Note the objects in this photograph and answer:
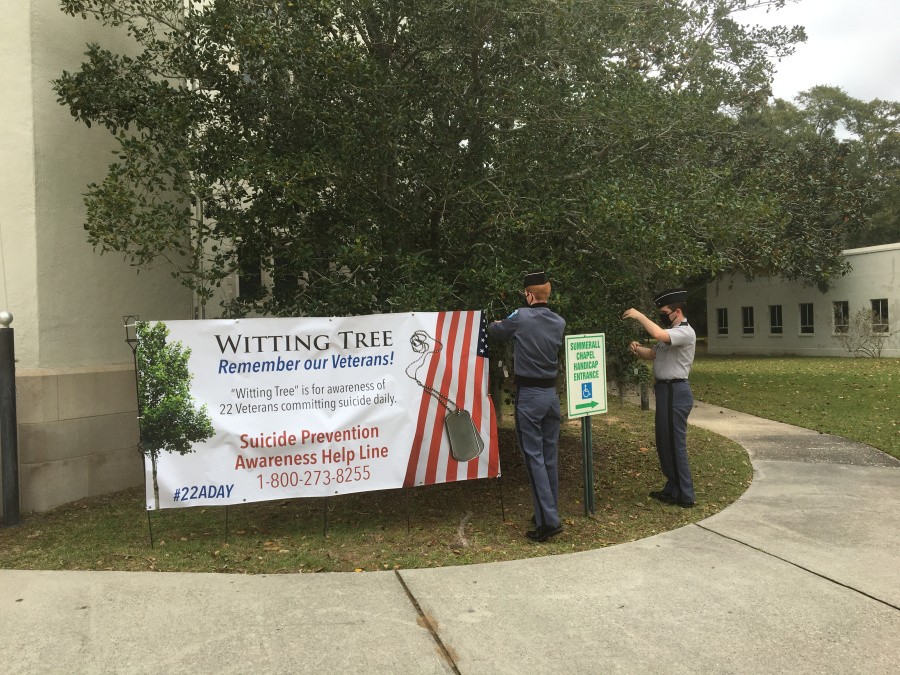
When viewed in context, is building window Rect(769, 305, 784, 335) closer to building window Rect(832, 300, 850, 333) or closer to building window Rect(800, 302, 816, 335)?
building window Rect(800, 302, 816, 335)

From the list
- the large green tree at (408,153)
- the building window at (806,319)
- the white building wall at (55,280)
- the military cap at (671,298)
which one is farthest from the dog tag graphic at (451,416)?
the building window at (806,319)

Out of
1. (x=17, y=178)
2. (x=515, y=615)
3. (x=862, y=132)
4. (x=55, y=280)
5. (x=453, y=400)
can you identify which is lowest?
(x=515, y=615)

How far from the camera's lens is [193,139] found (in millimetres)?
6352

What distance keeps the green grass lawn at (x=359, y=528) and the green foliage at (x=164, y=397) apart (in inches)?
30.2

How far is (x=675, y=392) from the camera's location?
648cm

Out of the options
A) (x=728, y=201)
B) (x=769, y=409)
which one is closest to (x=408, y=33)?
(x=728, y=201)

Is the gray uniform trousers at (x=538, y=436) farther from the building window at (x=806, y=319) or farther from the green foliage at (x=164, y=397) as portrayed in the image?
the building window at (x=806, y=319)

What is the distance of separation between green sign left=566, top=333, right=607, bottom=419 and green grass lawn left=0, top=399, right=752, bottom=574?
94 centimetres

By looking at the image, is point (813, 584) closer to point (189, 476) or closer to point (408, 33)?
point (189, 476)

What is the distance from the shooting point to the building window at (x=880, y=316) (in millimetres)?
30545

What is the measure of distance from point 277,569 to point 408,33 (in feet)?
15.1

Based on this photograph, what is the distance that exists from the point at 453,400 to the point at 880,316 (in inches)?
1212

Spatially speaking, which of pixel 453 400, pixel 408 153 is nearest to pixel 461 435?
pixel 453 400

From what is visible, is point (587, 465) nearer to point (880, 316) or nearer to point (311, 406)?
point (311, 406)
